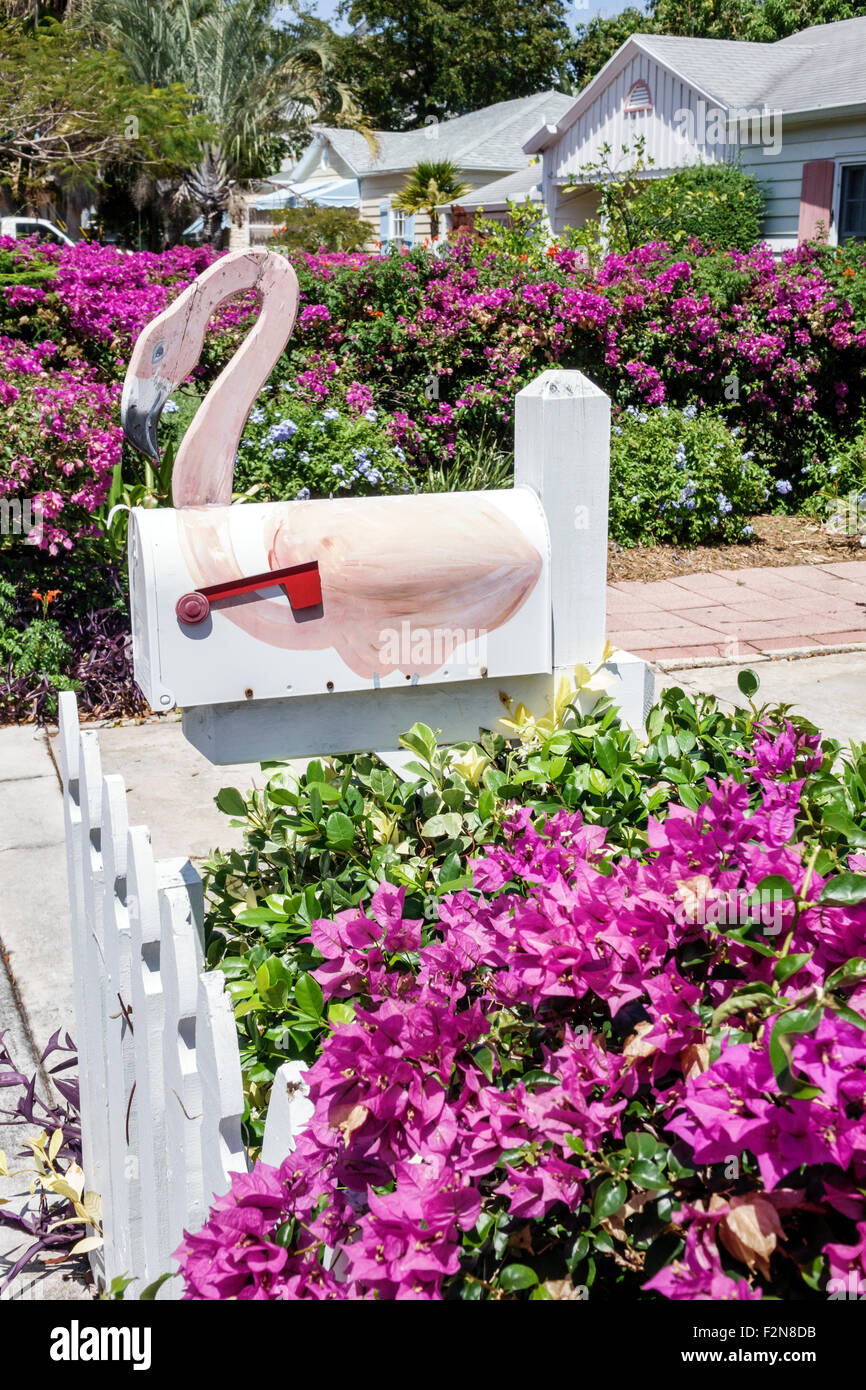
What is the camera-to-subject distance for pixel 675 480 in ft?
28.1

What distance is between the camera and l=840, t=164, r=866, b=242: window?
1298cm

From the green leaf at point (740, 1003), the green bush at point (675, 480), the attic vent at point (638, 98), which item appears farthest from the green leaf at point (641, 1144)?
the attic vent at point (638, 98)

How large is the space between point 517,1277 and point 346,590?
1.16m

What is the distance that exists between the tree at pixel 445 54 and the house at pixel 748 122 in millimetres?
27940

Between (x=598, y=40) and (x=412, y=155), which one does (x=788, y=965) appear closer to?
(x=412, y=155)

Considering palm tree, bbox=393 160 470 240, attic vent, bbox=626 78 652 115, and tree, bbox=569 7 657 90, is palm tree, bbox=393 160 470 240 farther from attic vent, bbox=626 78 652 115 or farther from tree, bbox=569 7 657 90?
tree, bbox=569 7 657 90

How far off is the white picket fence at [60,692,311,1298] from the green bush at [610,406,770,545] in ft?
21.8

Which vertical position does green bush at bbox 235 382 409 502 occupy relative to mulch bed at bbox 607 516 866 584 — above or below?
above

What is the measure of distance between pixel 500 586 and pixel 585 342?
7.31 m

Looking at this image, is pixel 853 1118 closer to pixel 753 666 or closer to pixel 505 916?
pixel 505 916

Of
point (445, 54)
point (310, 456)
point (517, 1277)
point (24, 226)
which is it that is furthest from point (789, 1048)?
point (445, 54)

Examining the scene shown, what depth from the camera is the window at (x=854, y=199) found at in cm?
1298

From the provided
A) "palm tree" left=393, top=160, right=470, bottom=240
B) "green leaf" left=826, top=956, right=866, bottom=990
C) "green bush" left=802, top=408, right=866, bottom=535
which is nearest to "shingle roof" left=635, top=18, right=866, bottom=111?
"green bush" left=802, top=408, right=866, bottom=535
